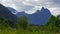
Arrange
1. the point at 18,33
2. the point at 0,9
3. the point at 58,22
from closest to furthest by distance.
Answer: the point at 18,33 < the point at 58,22 < the point at 0,9

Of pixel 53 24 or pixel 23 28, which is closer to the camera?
pixel 23 28

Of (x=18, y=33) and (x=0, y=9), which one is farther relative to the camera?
(x=0, y=9)

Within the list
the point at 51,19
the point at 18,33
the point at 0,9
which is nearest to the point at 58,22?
the point at 51,19

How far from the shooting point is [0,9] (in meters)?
132

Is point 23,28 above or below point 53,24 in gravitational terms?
below

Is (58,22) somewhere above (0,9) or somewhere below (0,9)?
below

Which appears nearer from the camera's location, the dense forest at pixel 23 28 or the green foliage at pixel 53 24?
the dense forest at pixel 23 28

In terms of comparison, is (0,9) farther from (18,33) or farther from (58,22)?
(18,33)

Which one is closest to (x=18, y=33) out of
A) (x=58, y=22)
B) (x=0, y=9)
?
(x=58, y=22)

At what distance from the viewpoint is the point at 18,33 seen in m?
7.48

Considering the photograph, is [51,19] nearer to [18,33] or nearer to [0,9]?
[18,33]

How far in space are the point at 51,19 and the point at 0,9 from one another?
3307 inches

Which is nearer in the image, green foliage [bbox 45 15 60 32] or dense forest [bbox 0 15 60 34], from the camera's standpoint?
dense forest [bbox 0 15 60 34]

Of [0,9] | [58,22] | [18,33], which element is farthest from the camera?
[0,9]
